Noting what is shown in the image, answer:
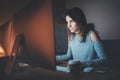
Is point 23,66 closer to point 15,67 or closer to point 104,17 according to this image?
point 15,67

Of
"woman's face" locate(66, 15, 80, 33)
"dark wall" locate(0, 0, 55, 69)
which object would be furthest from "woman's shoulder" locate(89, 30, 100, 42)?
"dark wall" locate(0, 0, 55, 69)

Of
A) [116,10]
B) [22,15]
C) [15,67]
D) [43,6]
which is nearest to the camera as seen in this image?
[116,10]

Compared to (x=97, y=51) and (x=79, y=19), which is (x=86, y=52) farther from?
(x=79, y=19)

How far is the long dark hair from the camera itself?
184cm

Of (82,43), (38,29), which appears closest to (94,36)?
(82,43)

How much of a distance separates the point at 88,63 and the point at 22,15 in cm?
84

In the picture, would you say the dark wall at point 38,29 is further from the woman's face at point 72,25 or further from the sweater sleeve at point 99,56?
the sweater sleeve at point 99,56

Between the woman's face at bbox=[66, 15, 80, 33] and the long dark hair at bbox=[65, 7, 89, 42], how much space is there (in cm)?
2

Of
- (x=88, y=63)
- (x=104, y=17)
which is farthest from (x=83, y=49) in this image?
(x=104, y=17)

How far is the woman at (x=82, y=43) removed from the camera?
5.85 ft

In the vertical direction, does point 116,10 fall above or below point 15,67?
above

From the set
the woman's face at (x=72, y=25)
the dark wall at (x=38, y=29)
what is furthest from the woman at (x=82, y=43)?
the dark wall at (x=38, y=29)

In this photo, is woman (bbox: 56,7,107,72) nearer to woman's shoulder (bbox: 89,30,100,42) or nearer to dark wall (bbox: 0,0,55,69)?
woman's shoulder (bbox: 89,30,100,42)

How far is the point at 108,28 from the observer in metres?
1.79
